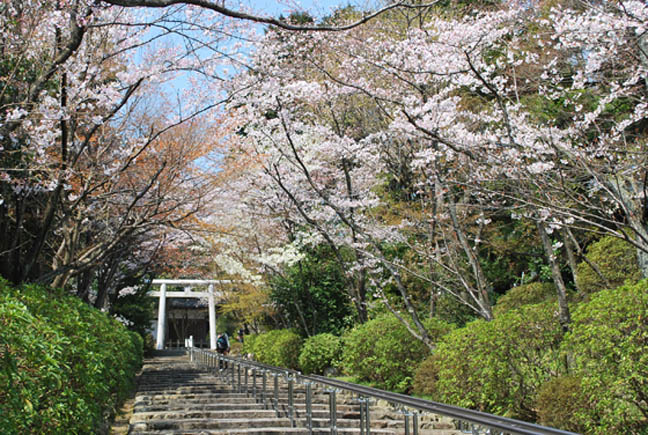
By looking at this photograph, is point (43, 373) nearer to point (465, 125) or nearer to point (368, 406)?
point (368, 406)

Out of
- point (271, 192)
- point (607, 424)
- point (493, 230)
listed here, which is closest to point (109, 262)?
point (271, 192)

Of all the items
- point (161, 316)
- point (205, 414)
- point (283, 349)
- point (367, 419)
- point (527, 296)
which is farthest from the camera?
point (161, 316)

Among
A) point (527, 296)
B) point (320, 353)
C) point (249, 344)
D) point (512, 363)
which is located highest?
point (527, 296)

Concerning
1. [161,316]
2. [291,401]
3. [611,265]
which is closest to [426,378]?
[291,401]

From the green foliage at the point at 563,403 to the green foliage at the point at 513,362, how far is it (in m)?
0.82

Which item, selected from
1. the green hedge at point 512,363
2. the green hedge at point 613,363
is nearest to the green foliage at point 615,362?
the green hedge at point 613,363

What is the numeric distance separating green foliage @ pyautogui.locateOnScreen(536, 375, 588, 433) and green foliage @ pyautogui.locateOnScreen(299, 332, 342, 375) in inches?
343

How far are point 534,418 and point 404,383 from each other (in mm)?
3453

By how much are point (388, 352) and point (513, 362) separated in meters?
3.81

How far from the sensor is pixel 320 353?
1450 centimetres

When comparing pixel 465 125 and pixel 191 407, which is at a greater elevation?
pixel 465 125

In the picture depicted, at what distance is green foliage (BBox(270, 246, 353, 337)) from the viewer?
676 inches

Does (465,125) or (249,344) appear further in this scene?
(249,344)

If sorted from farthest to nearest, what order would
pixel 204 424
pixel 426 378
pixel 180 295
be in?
pixel 180 295
pixel 426 378
pixel 204 424
